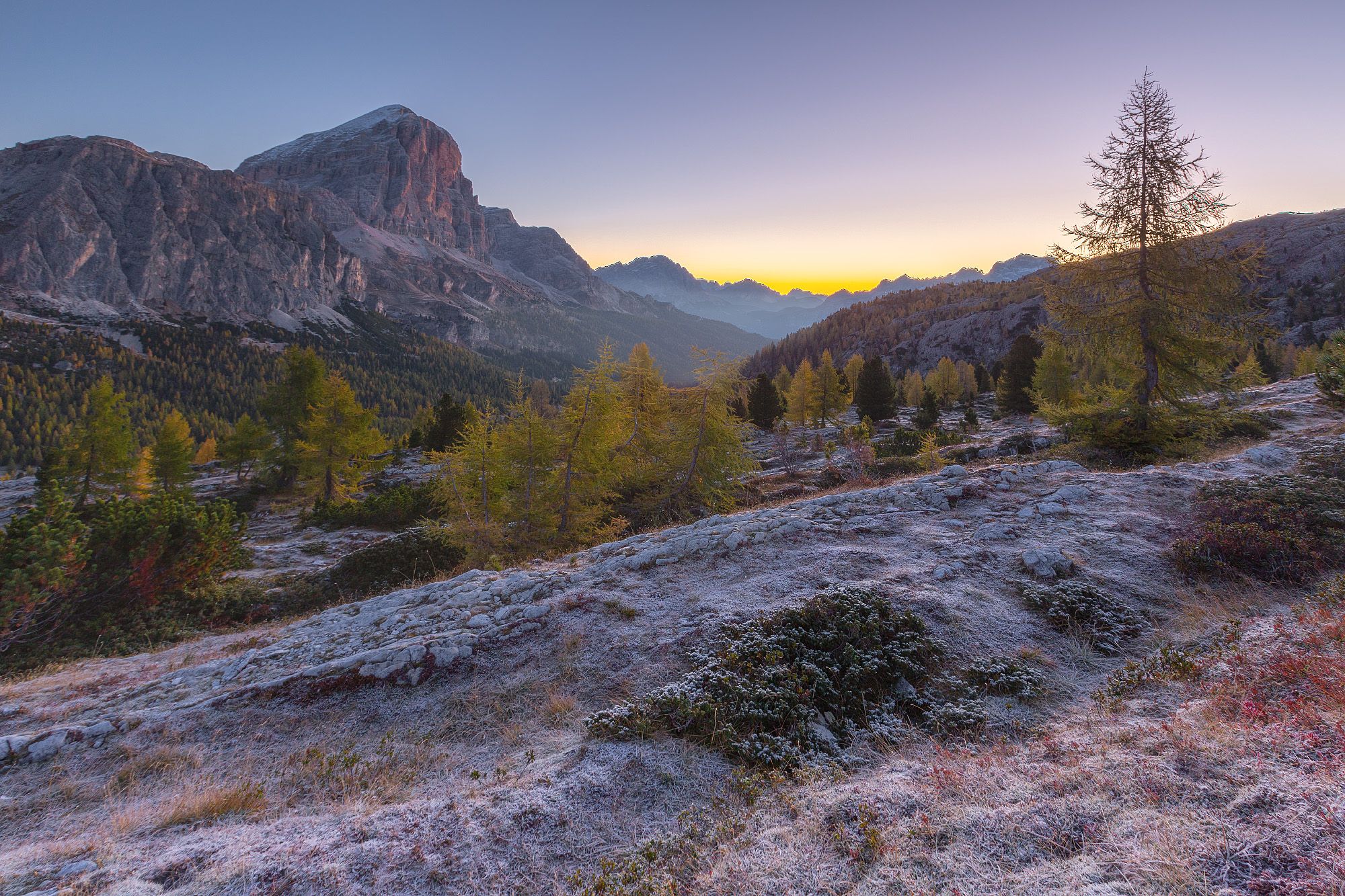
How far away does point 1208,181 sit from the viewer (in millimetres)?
15062

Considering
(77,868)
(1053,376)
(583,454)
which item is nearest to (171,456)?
(583,454)

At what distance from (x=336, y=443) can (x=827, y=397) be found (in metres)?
38.9

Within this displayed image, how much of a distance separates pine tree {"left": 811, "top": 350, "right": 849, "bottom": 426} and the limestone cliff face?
223 m

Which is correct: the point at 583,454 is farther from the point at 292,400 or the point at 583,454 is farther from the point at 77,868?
the point at 292,400

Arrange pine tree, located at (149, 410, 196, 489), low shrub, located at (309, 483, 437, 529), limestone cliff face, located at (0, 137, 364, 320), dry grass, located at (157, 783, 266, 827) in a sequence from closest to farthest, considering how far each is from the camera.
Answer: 1. dry grass, located at (157, 783, 266, 827)
2. low shrub, located at (309, 483, 437, 529)
3. pine tree, located at (149, 410, 196, 489)
4. limestone cliff face, located at (0, 137, 364, 320)

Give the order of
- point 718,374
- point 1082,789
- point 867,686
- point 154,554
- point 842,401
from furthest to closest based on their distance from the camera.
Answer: point 842,401 < point 718,374 < point 154,554 < point 867,686 < point 1082,789

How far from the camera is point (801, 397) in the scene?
4606 cm

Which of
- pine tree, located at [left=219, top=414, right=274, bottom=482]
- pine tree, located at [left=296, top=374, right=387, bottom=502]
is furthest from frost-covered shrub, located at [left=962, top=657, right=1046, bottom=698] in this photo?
pine tree, located at [left=219, top=414, right=274, bottom=482]

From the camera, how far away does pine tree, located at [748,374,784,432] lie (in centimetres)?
4575

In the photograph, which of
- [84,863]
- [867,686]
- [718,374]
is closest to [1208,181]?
[718,374]

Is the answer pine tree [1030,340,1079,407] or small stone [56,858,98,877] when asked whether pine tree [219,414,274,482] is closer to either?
small stone [56,858,98,877]

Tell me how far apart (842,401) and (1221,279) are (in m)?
33.2

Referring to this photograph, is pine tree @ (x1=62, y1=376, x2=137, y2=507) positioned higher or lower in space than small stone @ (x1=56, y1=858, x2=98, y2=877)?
higher

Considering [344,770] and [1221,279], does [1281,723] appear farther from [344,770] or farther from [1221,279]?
[1221,279]
